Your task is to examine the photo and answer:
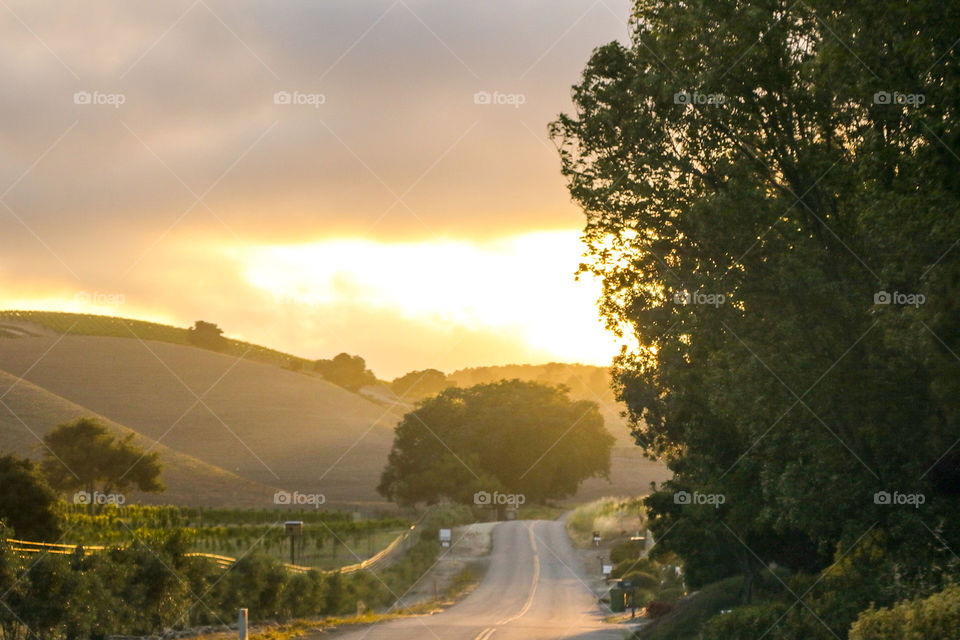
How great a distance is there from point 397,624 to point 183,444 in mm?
100426

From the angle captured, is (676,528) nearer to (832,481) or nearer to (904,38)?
(832,481)

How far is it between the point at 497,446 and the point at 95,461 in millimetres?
43093

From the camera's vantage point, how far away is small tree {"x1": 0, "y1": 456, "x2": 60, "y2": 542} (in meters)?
37.6

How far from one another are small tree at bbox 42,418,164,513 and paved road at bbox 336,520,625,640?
29025 mm

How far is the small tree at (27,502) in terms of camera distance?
123ft

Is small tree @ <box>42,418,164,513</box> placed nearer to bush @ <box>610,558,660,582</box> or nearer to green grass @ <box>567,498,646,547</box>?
green grass @ <box>567,498,646,547</box>

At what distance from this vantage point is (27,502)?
38.7 m

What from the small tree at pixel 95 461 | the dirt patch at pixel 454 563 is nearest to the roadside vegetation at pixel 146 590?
the dirt patch at pixel 454 563

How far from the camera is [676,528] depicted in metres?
32.6

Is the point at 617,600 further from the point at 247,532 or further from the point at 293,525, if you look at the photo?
the point at 247,532

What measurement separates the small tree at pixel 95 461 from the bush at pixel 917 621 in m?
73.0

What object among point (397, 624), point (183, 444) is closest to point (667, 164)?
point (397, 624)

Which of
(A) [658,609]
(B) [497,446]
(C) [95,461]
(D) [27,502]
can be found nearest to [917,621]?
(A) [658,609]

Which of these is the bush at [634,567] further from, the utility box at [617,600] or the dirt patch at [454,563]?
the utility box at [617,600]
